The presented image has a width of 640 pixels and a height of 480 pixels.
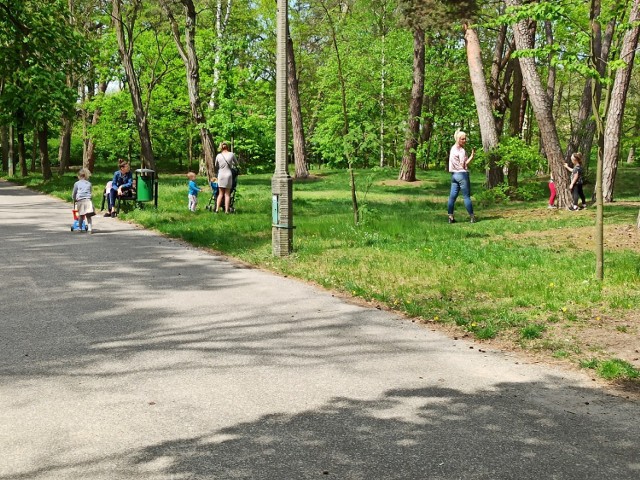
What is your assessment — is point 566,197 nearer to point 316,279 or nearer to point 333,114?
point 316,279

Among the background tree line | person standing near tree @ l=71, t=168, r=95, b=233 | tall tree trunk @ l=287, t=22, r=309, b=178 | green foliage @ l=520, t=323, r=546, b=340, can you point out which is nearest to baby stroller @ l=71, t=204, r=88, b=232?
person standing near tree @ l=71, t=168, r=95, b=233

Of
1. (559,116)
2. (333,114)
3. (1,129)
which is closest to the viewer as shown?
(333,114)

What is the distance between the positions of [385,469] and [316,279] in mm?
6028

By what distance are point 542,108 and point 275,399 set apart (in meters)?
15.3

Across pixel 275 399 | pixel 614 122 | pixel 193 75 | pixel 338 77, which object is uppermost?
pixel 338 77

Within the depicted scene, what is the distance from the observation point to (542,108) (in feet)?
61.1

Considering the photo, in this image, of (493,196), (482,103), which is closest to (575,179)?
(493,196)

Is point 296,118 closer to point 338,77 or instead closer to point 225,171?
point 338,77

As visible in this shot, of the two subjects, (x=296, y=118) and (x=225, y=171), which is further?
(x=296, y=118)

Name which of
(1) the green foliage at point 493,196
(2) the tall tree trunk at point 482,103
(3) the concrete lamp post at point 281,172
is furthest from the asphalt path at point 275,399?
(2) the tall tree trunk at point 482,103

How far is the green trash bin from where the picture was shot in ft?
63.8

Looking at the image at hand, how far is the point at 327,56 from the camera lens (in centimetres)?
5272

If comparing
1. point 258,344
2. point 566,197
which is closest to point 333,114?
point 566,197

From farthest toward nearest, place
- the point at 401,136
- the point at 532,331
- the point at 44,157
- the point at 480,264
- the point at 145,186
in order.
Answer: the point at 44,157, the point at 145,186, the point at 401,136, the point at 480,264, the point at 532,331
